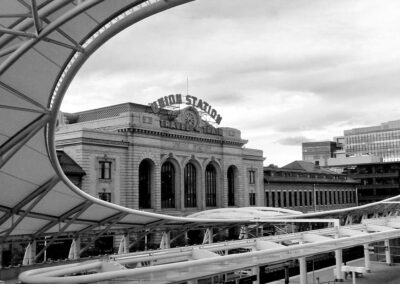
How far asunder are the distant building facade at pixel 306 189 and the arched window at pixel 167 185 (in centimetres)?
2496

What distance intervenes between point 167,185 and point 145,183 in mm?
4020

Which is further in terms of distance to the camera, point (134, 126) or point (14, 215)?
point (134, 126)

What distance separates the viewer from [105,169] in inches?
2347

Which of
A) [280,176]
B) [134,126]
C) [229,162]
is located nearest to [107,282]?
[134,126]

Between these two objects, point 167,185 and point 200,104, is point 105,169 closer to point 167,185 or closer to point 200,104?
point 167,185

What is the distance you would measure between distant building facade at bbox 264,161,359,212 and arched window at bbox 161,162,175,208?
24960mm

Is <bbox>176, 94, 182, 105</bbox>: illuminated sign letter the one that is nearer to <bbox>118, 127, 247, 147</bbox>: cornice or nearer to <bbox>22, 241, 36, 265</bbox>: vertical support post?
<bbox>118, 127, 247, 147</bbox>: cornice

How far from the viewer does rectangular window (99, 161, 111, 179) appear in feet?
194

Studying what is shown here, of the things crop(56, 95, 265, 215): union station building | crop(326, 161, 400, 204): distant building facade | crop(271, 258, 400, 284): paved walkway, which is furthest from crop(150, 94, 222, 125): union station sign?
crop(326, 161, 400, 204): distant building facade

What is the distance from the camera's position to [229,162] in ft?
258

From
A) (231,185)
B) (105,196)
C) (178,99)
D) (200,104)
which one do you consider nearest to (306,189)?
(231,185)

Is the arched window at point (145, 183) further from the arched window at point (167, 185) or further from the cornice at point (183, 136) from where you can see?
the cornice at point (183, 136)

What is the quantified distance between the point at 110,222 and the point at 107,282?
56.4ft

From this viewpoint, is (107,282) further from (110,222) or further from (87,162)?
(87,162)
